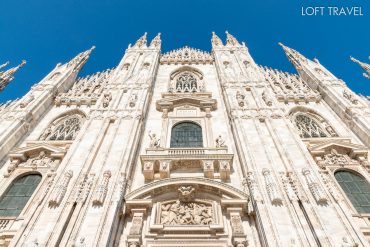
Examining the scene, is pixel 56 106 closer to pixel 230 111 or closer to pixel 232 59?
pixel 230 111

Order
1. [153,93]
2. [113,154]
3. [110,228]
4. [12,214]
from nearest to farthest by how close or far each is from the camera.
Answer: [110,228] < [12,214] < [113,154] < [153,93]

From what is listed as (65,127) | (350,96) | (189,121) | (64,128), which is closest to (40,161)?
(64,128)

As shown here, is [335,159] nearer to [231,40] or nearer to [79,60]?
[231,40]

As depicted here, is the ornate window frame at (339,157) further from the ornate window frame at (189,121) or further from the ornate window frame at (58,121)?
the ornate window frame at (58,121)

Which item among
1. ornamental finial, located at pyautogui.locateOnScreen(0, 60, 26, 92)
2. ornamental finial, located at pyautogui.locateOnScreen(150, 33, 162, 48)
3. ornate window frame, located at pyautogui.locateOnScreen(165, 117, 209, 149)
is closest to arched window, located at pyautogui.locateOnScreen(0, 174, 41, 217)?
ornate window frame, located at pyautogui.locateOnScreen(165, 117, 209, 149)

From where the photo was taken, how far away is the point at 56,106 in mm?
18266

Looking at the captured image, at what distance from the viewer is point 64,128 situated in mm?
16484

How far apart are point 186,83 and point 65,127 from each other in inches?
363

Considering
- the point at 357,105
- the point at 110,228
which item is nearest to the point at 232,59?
the point at 357,105

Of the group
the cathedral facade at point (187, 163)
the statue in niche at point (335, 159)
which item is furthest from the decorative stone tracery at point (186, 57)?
the statue in niche at point (335, 159)

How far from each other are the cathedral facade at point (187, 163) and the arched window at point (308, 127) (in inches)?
3.2

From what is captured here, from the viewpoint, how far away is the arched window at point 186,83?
2045 centimetres

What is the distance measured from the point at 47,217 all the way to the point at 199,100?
10668mm

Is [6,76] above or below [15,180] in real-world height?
above
